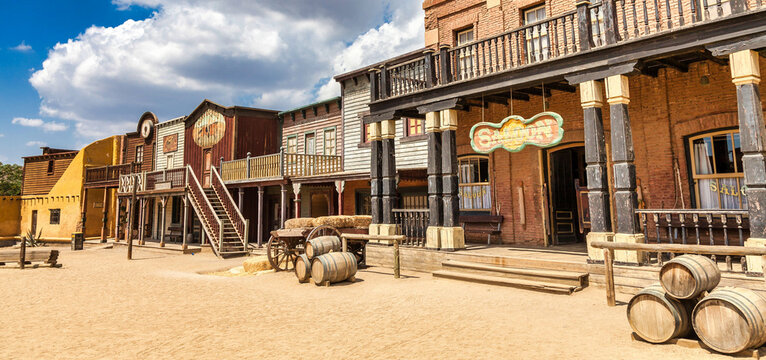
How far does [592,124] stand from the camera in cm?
757

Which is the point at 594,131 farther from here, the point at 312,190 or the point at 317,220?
the point at 312,190

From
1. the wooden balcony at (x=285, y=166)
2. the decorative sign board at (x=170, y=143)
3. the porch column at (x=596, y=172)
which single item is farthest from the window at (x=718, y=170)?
the decorative sign board at (x=170, y=143)

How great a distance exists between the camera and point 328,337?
5.25 metres

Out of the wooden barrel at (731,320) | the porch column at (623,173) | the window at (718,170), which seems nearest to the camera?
the wooden barrel at (731,320)

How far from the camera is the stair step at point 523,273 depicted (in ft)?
23.8

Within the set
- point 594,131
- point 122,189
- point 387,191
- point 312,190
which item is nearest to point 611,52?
point 594,131

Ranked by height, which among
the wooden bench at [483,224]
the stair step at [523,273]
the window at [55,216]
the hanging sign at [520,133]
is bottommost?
the stair step at [523,273]

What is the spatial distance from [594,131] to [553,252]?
3.15 m

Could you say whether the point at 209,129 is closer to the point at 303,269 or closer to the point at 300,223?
the point at 300,223

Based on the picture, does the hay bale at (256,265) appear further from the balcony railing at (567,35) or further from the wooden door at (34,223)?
the wooden door at (34,223)

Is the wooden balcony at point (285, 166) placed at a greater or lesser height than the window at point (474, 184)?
greater

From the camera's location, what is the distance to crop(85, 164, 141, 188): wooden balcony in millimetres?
23969

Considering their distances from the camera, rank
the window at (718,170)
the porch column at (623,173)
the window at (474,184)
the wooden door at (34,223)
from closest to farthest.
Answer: the porch column at (623,173), the window at (718,170), the window at (474,184), the wooden door at (34,223)

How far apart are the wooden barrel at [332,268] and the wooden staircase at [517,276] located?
1.91m
